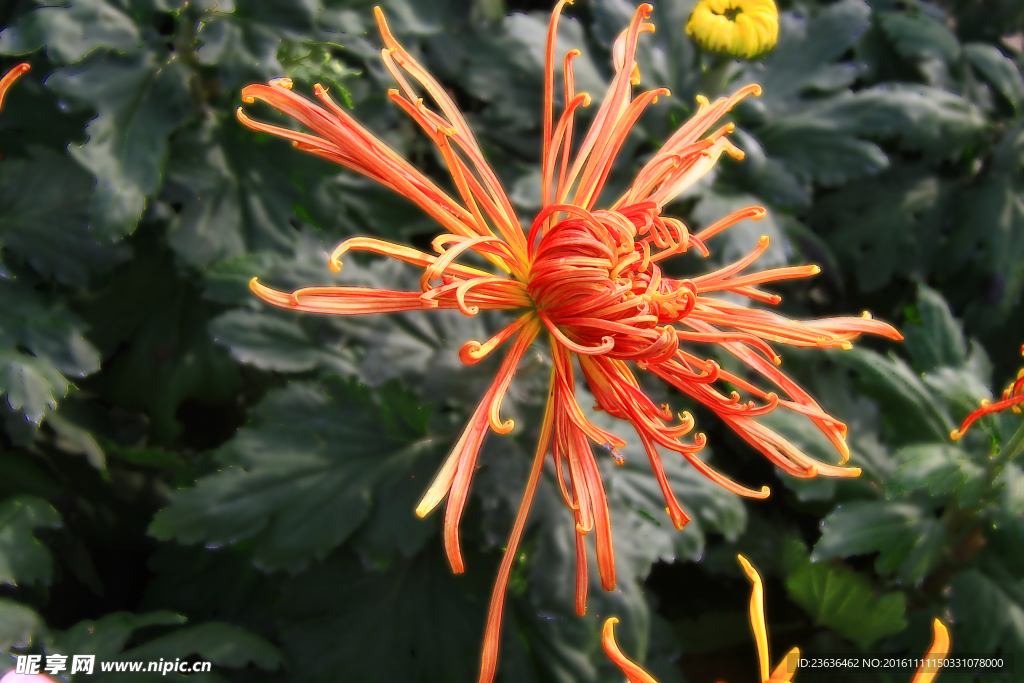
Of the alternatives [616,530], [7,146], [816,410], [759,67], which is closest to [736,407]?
[816,410]

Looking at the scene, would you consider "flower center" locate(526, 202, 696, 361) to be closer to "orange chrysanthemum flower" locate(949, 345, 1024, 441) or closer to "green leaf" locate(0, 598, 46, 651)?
"orange chrysanthemum flower" locate(949, 345, 1024, 441)

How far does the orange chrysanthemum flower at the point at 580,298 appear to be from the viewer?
0.75 metres

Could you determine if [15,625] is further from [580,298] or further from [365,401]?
[580,298]

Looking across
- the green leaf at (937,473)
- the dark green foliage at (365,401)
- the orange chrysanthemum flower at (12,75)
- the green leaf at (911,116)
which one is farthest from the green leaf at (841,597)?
the orange chrysanthemum flower at (12,75)

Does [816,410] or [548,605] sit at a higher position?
[816,410]

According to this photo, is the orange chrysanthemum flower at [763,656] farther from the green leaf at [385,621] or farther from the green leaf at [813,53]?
the green leaf at [813,53]

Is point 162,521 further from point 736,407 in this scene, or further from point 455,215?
point 736,407

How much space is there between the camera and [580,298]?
0.82 m

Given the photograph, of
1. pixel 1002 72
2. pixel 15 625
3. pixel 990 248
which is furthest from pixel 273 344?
pixel 1002 72

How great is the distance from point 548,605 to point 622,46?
2.51ft

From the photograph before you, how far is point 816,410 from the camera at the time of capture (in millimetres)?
831

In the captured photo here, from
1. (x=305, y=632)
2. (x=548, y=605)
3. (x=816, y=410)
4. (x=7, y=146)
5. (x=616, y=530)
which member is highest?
(x=816, y=410)

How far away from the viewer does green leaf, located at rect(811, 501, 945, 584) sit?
1188mm

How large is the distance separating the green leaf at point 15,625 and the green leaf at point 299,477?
0.17 meters
